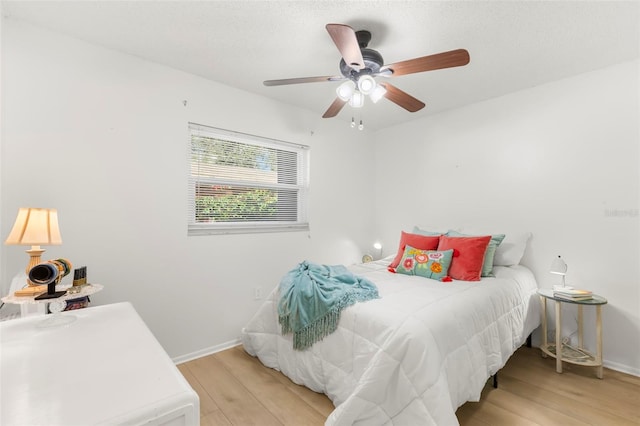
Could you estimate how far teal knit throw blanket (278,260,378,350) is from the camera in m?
1.86

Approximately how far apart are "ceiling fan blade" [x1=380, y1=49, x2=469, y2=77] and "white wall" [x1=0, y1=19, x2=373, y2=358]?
1.64 metres

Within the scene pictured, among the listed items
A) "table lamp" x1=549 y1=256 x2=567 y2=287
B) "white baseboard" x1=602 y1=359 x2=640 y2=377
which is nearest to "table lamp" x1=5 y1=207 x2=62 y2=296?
"table lamp" x1=549 y1=256 x2=567 y2=287

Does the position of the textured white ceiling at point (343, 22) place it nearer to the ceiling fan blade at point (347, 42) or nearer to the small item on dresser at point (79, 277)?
the ceiling fan blade at point (347, 42)

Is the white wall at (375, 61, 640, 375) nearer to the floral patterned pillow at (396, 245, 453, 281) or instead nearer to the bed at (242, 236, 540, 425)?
the bed at (242, 236, 540, 425)

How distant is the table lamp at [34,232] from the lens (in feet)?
5.01

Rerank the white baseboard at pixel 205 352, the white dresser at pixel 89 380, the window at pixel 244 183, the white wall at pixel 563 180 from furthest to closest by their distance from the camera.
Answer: the window at pixel 244 183, the white baseboard at pixel 205 352, the white wall at pixel 563 180, the white dresser at pixel 89 380

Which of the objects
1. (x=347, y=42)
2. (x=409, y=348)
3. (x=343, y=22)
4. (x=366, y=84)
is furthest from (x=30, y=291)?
(x=343, y=22)

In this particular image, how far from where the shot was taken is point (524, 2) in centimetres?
168

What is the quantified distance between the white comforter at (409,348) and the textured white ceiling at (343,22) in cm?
175

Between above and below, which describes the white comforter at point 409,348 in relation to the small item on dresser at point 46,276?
below

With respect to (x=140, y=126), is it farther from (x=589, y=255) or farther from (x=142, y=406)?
(x=589, y=255)

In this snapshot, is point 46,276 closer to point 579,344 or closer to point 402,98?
point 402,98

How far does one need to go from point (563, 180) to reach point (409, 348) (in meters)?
2.32

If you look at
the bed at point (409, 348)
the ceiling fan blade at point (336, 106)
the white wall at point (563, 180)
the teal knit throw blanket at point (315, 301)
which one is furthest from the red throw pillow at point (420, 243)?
the ceiling fan blade at point (336, 106)
